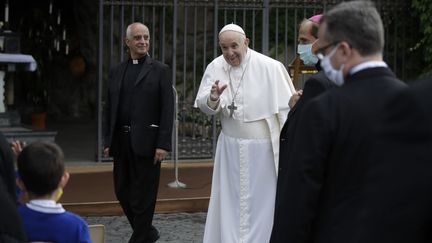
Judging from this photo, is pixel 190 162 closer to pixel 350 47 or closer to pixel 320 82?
pixel 320 82

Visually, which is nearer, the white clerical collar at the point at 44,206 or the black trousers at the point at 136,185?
the white clerical collar at the point at 44,206

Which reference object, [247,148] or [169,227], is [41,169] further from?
[169,227]

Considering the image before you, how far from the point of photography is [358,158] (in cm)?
388

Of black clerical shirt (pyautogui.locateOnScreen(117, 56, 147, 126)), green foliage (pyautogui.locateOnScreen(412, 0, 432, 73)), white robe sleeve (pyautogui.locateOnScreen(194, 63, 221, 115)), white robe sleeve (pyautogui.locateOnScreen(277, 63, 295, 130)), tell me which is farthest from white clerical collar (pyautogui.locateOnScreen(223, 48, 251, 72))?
green foliage (pyautogui.locateOnScreen(412, 0, 432, 73))

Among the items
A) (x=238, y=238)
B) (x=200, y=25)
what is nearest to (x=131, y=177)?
(x=238, y=238)

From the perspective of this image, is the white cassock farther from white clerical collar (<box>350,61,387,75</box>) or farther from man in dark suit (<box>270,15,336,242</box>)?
white clerical collar (<box>350,61,387,75</box>)

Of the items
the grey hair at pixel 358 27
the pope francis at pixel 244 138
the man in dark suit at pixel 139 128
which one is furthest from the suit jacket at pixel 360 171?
the man in dark suit at pixel 139 128

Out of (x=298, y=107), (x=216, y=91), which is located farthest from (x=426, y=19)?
(x=298, y=107)

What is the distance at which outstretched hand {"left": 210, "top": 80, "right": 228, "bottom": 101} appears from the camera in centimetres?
722

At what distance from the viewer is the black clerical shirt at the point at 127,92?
8.18 m

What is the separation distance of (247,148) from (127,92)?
1249 mm

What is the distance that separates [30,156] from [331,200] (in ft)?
4.04

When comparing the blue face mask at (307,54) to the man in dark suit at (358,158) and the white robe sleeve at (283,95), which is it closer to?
the white robe sleeve at (283,95)

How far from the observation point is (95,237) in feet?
15.3
